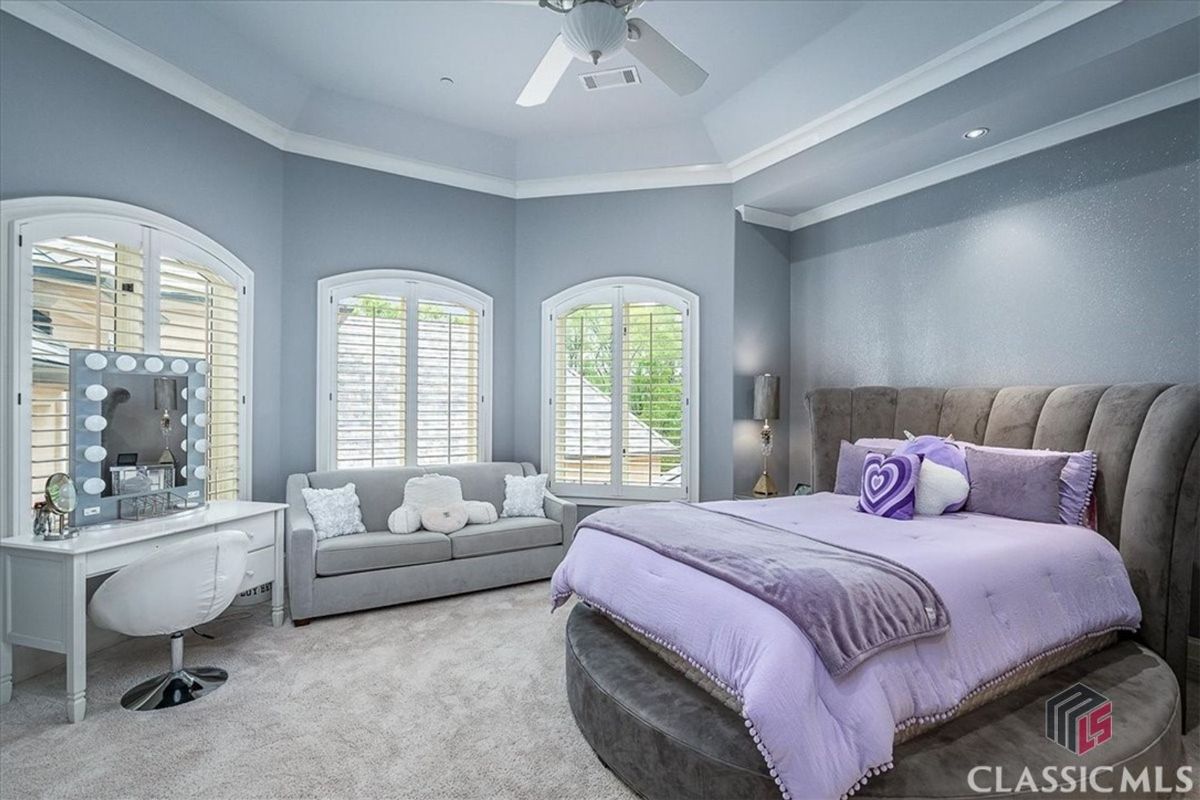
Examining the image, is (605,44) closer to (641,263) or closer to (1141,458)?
(641,263)

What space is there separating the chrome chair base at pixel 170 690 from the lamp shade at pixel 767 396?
3868 millimetres

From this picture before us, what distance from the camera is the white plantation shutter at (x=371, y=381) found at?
463 centimetres

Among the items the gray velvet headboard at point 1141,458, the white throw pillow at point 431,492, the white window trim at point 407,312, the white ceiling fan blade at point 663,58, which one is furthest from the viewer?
the white window trim at point 407,312

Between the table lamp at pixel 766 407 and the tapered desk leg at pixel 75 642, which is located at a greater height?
the table lamp at pixel 766 407

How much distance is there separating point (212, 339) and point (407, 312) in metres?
1.42

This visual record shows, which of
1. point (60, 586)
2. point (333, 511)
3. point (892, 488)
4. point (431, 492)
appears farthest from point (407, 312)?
point (892, 488)

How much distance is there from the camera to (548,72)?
264cm

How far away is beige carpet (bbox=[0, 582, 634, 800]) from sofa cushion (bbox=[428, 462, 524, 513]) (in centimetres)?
136

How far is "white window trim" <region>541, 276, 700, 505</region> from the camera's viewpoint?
4.97 meters

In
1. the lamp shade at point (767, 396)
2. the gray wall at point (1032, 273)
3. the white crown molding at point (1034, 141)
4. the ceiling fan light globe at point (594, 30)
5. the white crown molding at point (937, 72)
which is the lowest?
the lamp shade at point (767, 396)

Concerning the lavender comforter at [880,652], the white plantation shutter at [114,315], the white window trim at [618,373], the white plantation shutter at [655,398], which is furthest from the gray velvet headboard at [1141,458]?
the white plantation shutter at [114,315]

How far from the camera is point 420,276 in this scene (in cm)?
491

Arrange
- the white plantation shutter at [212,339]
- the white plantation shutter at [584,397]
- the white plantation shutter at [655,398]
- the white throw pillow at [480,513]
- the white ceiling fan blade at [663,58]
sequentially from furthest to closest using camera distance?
1. the white plantation shutter at [584,397]
2. the white plantation shutter at [655,398]
3. the white throw pillow at [480,513]
4. the white plantation shutter at [212,339]
5. the white ceiling fan blade at [663,58]

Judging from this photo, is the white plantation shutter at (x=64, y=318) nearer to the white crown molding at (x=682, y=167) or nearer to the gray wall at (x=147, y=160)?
the gray wall at (x=147, y=160)
